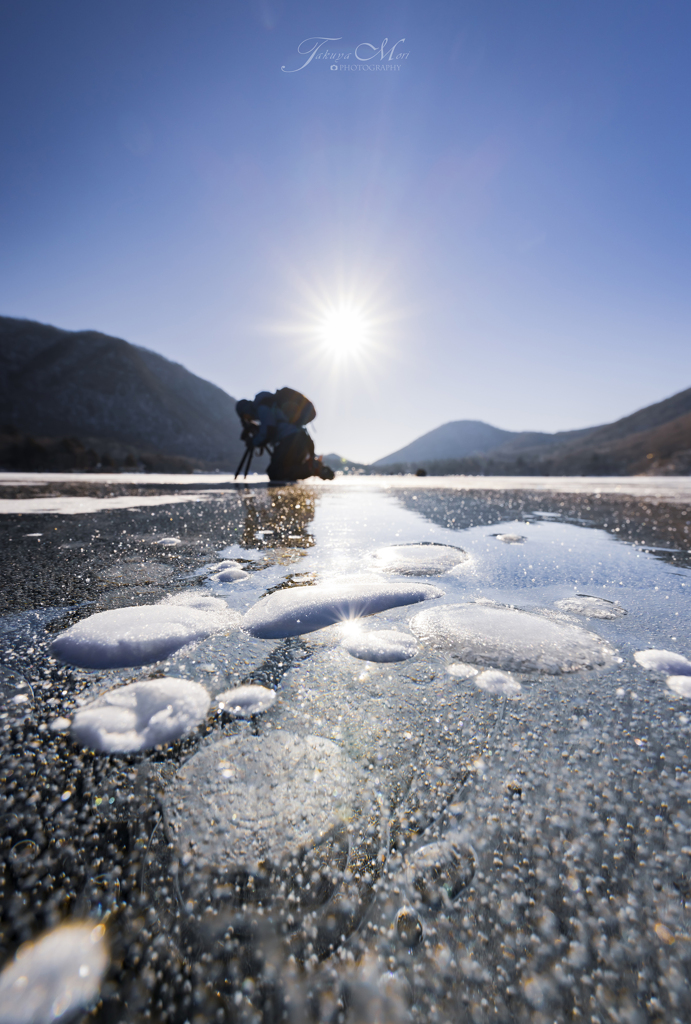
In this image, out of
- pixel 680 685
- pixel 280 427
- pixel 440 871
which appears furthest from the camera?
pixel 280 427

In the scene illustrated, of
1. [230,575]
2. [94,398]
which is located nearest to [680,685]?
[230,575]

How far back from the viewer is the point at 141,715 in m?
0.92

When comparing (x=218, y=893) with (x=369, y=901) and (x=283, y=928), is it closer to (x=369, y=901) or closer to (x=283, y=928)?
(x=283, y=928)

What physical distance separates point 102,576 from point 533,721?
2.10 metres

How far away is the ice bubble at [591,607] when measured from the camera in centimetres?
167

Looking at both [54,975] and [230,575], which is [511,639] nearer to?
[54,975]

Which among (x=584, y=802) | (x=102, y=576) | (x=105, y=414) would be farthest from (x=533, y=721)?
(x=105, y=414)

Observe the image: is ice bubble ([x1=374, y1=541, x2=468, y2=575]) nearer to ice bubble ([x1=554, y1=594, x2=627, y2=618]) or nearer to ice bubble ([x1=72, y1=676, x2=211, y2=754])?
ice bubble ([x1=554, y1=594, x2=627, y2=618])

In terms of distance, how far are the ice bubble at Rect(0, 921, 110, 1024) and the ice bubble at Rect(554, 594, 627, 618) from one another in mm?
1779

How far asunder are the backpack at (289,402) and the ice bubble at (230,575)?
12.2 m

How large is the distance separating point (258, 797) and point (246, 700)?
30 cm

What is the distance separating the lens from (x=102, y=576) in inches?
82.1

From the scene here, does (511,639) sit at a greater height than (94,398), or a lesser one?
lesser

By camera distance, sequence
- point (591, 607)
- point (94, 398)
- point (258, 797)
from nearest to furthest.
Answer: point (258, 797) < point (591, 607) < point (94, 398)
